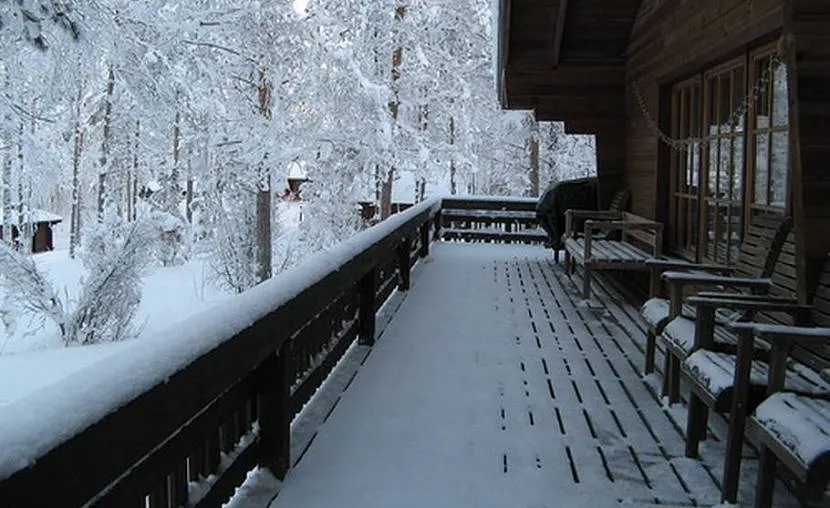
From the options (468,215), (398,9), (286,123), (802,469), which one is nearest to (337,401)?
(802,469)

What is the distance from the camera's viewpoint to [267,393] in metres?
2.80

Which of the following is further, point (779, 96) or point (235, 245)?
point (235, 245)

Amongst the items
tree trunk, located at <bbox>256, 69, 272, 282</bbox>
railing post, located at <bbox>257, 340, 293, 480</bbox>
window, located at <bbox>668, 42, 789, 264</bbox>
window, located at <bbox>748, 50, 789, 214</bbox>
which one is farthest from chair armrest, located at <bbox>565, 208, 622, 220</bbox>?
tree trunk, located at <bbox>256, 69, 272, 282</bbox>

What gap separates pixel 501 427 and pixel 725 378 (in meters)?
1.05

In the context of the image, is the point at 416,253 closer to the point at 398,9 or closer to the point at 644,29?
the point at 644,29

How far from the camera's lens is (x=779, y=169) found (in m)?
4.27

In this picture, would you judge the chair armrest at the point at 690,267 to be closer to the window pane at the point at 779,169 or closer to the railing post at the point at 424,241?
the window pane at the point at 779,169

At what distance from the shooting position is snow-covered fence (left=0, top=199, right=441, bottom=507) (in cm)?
130

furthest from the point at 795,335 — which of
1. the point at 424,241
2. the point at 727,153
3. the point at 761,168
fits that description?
the point at 424,241

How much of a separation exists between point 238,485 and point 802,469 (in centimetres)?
165

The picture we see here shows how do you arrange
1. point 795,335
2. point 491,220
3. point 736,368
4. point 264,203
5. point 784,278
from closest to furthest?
point 795,335 → point 736,368 → point 784,278 → point 491,220 → point 264,203

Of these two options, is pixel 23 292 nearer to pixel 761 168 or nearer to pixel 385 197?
pixel 761 168

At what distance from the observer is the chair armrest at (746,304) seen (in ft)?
10.1

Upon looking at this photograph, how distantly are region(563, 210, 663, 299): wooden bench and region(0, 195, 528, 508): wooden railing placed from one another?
284cm
